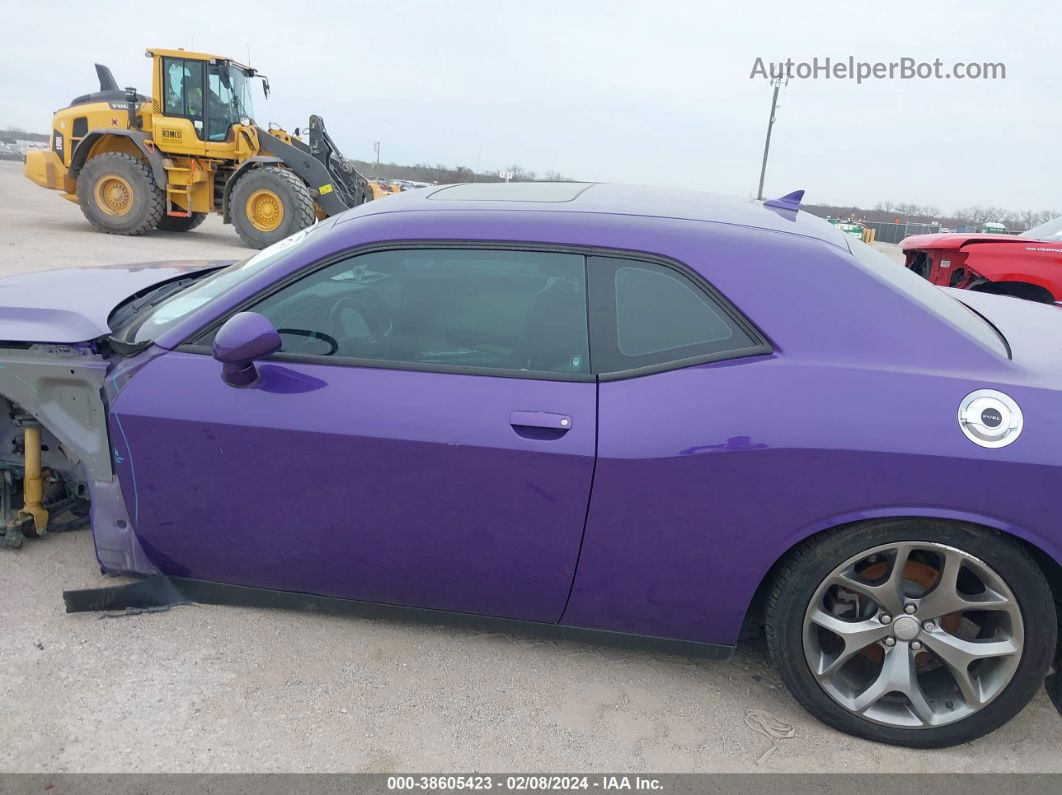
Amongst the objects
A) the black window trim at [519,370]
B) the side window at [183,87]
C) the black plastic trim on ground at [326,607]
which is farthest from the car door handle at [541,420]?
the side window at [183,87]

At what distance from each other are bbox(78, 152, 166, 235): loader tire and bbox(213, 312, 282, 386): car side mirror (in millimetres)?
12700

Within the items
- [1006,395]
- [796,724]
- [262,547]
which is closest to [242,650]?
[262,547]

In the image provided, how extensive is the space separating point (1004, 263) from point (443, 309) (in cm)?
586

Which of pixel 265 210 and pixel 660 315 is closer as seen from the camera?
pixel 660 315

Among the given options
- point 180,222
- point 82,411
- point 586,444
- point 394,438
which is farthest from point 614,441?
point 180,222

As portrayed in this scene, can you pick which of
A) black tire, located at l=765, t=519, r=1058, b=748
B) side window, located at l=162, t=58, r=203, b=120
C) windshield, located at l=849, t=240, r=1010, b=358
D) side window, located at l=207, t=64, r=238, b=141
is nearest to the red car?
windshield, located at l=849, t=240, r=1010, b=358

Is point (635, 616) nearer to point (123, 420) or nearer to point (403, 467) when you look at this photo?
point (403, 467)

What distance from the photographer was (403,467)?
238cm

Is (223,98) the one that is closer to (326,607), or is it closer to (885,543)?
(326,607)

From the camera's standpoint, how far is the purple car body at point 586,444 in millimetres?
2191

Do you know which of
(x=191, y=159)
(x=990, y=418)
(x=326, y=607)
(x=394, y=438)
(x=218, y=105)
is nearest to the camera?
(x=990, y=418)

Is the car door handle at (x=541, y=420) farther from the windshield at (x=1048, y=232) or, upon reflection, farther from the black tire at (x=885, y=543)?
the windshield at (x=1048, y=232)

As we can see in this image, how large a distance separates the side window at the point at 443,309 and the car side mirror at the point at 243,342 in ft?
0.51

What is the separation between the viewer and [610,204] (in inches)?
107
